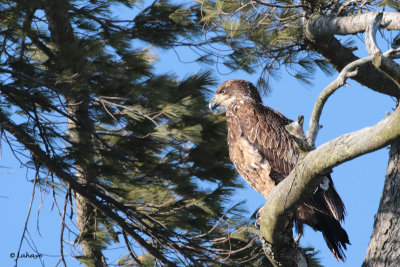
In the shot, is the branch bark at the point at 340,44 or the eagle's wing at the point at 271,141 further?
the eagle's wing at the point at 271,141

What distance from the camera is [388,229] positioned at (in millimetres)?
3463

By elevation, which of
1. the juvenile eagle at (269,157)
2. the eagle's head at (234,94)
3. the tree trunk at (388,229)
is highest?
the eagle's head at (234,94)

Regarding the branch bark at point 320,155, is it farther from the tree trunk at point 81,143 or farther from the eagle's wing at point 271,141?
the tree trunk at point 81,143

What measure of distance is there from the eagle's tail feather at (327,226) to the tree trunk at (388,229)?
175 millimetres

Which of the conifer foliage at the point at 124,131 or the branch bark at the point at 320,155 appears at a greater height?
the conifer foliage at the point at 124,131

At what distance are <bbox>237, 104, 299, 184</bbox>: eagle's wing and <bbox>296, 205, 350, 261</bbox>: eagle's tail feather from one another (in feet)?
1.04

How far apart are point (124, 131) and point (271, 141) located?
165cm

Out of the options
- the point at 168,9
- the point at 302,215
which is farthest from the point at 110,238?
the point at 168,9

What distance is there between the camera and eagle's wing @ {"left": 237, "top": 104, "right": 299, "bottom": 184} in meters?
4.07

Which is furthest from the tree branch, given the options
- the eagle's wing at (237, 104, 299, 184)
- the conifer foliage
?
the eagle's wing at (237, 104, 299, 184)

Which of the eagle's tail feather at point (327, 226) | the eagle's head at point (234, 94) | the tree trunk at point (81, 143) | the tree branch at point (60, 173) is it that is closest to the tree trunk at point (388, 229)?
the eagle's tail feather at point (327, 226)

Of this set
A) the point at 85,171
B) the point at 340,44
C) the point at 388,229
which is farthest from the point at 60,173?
the point at 388,229

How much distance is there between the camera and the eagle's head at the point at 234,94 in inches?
177

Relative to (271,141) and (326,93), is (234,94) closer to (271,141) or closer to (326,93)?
(271,141)
